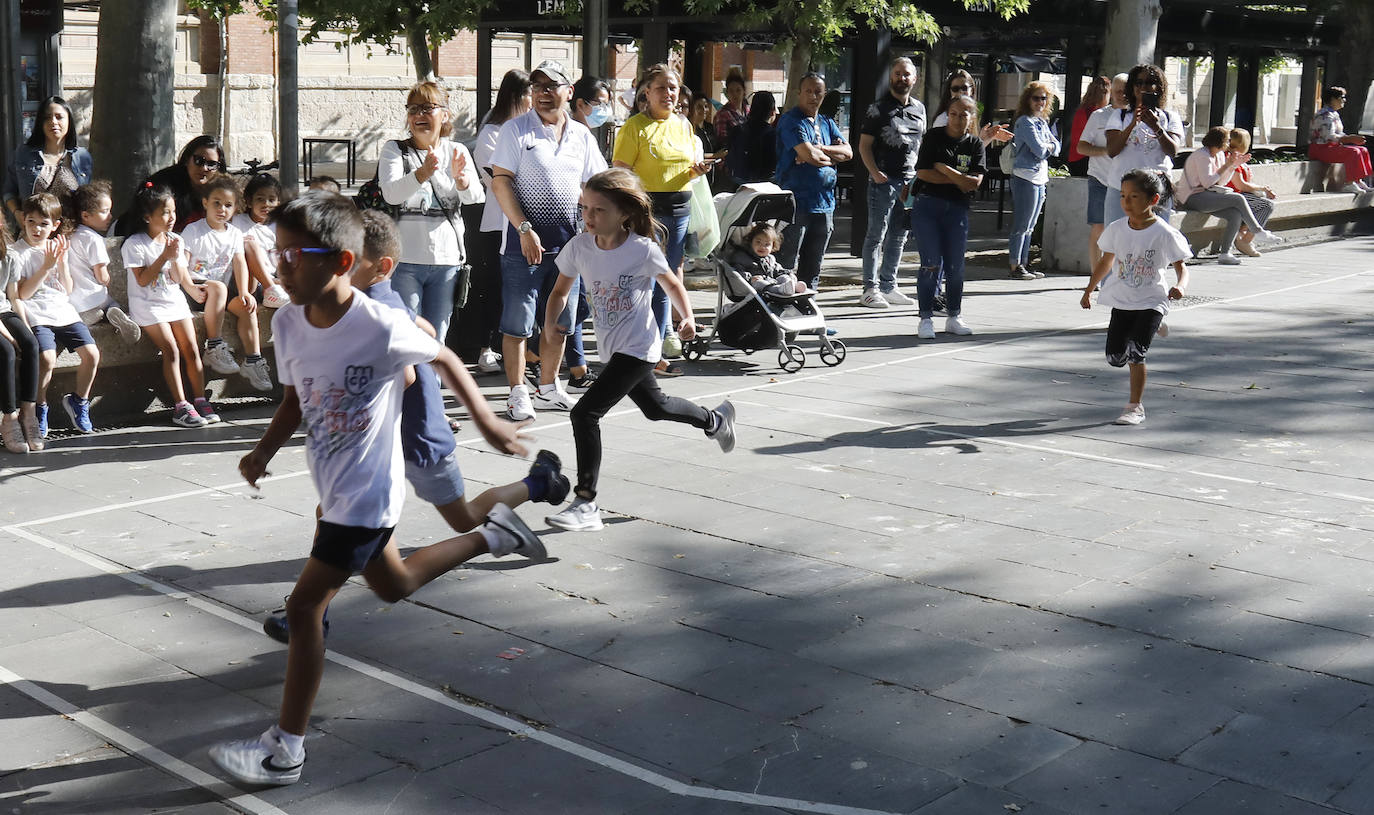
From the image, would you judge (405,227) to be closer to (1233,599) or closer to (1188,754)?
(1233,599)

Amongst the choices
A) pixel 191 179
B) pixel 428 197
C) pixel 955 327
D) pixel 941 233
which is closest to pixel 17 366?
pixel 191 179

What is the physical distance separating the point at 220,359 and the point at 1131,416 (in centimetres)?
532

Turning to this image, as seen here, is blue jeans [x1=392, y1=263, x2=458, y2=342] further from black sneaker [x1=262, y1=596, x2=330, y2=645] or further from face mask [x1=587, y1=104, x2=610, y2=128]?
black sneaker [x1=262, y1=596, x2=330, y2=645]

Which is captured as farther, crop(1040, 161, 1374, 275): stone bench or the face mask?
crop(1040, 161, 1374, 275): stone bench

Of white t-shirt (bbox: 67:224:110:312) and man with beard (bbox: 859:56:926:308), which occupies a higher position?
man with beard (bbox: 859:56:926:308)

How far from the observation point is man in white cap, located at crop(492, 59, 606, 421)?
8828mm

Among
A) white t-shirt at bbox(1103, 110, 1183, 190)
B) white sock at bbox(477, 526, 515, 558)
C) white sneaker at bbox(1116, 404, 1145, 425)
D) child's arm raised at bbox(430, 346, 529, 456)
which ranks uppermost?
white t-shirt at bbox(1103, 110, 1183, 190)

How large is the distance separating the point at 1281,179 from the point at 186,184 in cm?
1572

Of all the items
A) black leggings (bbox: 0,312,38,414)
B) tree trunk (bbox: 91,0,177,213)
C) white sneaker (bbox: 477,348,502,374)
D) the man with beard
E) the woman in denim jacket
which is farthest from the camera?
the man with beard

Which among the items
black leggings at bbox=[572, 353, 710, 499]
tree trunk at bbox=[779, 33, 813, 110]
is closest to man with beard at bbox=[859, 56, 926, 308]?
tree trunk at bbox=[779, 33, 813, 110]

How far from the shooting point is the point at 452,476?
5488 mm

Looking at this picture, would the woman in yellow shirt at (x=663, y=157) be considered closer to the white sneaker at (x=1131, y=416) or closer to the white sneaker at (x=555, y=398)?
the white sneaker at (x=555, y=398)

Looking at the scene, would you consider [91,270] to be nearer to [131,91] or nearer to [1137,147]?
[131,91]

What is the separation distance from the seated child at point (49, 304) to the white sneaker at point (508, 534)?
4.27 metres
